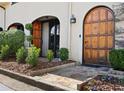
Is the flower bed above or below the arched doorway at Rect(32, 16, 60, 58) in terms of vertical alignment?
below

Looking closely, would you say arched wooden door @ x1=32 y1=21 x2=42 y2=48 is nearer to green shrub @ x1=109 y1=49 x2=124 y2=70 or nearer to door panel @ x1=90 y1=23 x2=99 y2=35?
door panel @ x1=90 y1=23 x2=99 y2=35

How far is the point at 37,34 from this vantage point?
1492cm

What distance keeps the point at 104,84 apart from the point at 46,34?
879 cm

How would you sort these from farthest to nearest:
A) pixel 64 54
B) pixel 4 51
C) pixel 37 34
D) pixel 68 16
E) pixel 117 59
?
pixel 37 34, pixel 4 51, pixel 68 16, pixel 64 54, pixel 117 59

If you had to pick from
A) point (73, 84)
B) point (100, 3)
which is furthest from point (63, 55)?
point (73, 84)

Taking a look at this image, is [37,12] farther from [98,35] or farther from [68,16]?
[98,35]

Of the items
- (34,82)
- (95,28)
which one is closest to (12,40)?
(95,28)

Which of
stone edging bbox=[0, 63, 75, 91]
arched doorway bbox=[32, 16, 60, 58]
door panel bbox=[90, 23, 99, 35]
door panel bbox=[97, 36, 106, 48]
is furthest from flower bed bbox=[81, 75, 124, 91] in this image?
arched doorway bbox=[32, 16, 60, 58]

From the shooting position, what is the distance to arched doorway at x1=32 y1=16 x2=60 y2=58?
13984mm

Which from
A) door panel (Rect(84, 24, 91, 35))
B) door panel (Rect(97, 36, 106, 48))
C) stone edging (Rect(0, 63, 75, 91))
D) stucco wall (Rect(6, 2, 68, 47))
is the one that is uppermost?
stucco wall (Rect(6, 2, 68, 47))

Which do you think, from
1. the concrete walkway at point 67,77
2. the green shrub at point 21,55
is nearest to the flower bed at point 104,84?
the concrete walkway at point 67,77

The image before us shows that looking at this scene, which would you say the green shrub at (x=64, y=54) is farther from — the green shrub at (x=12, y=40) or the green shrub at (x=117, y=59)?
the green shrub at (x=12, y=40)

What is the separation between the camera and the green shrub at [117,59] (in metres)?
8.09

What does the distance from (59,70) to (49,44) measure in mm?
5419
